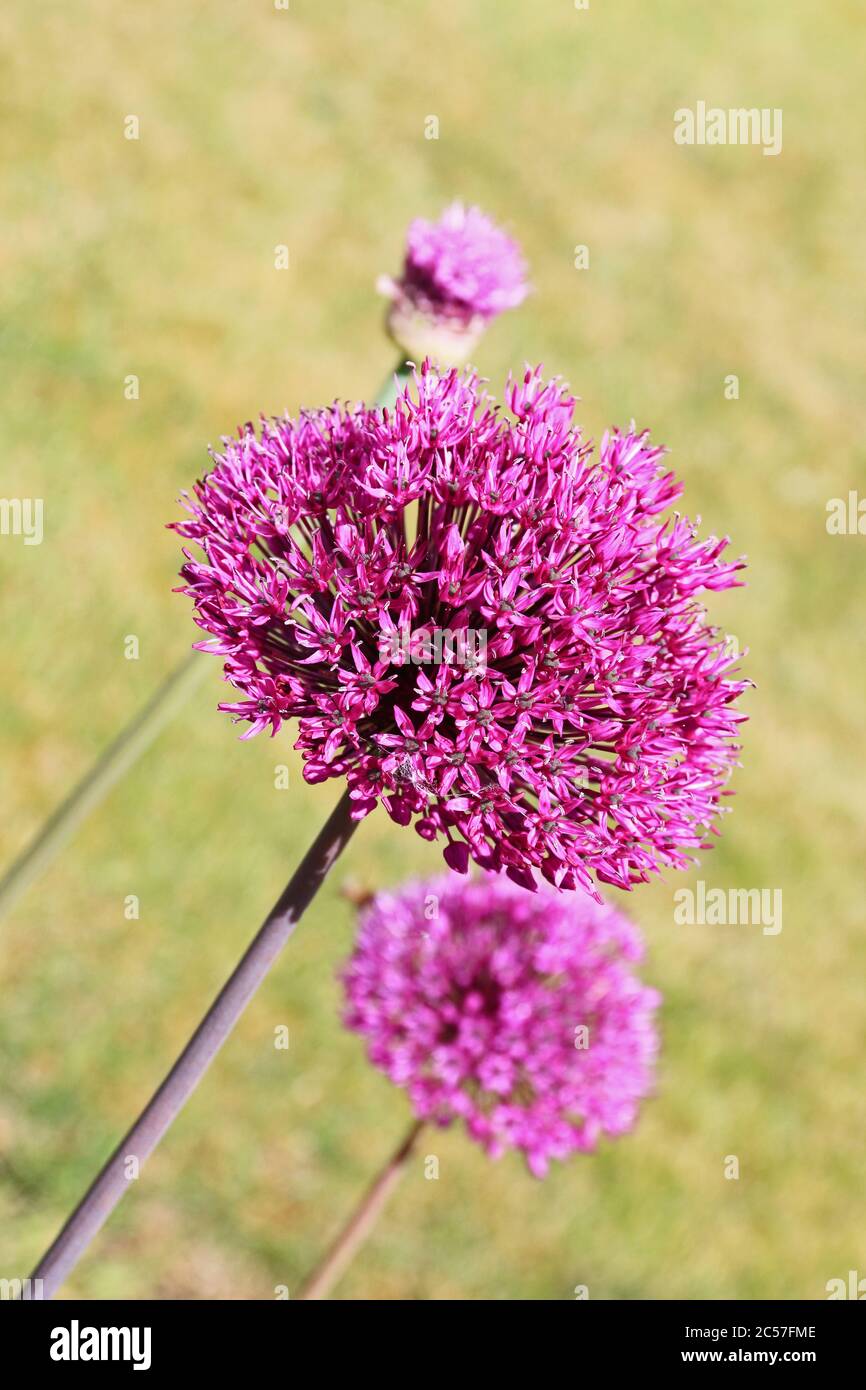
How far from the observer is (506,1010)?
11.1 ft

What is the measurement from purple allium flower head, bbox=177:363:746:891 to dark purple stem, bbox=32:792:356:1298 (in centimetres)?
15

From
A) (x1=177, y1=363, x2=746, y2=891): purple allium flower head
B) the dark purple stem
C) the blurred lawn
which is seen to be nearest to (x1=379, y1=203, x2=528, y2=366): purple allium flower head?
(x1=177, y1=363, x2=746, y2=891): purple allium flower head

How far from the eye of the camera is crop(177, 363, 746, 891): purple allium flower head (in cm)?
214

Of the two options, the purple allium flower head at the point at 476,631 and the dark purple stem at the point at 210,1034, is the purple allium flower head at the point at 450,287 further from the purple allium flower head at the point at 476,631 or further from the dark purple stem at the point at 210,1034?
the dark purple stem at the point at 210,1034

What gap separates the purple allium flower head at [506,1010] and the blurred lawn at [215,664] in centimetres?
170

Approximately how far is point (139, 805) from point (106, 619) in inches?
45.5

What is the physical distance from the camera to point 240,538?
226cm

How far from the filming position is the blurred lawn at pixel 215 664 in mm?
5379

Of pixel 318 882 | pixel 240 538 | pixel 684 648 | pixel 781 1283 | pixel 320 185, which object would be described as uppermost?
pixel 320 185

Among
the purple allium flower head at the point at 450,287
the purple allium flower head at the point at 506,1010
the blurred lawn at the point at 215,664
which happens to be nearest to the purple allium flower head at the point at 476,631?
the purple allium flower head at the point at 506,1010

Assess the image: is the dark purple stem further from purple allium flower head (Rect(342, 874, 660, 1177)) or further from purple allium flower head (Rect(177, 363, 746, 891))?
purple allium flower head (Rect(342, 874, 660, 1177))

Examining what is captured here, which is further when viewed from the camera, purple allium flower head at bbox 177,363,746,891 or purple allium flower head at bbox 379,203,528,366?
purple allium flower head at bbox 379,203,528,366
